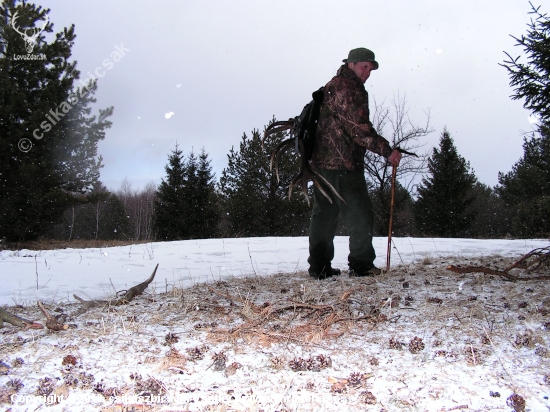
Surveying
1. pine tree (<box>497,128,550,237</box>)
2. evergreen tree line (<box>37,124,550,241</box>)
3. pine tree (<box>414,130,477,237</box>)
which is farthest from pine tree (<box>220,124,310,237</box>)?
pine tree (<box>497,128,550,237</box>)

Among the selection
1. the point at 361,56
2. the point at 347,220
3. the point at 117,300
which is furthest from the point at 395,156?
the point at 117,300

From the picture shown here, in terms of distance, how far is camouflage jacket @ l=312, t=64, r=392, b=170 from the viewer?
3547 millimetres

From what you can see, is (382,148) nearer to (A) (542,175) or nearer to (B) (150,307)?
(B) (150,307)

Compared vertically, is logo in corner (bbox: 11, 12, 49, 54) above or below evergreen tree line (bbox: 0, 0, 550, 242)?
above

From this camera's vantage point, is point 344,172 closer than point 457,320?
No

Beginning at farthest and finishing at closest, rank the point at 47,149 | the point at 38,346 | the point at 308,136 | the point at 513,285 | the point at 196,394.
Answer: the point at 47,149, the point at 308,136, the point at 513,285, the point at 38,346, the point at 196,394

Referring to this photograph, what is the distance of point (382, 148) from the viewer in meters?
3.45

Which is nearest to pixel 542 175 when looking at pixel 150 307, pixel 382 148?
pixel 382 148

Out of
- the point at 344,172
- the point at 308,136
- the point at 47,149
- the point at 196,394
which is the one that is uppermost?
the point at 47,149

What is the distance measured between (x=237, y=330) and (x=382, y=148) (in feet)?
7.52

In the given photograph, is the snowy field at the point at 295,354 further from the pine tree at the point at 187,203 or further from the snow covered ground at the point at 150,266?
the pine tree at the point at 187,203

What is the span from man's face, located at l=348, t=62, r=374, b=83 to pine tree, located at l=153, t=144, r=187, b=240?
23657 millimetres

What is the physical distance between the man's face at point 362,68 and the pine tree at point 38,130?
52.3 ft

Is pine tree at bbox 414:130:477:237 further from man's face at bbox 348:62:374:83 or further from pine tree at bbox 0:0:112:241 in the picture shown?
man's face at bbox 348:62:374:83
